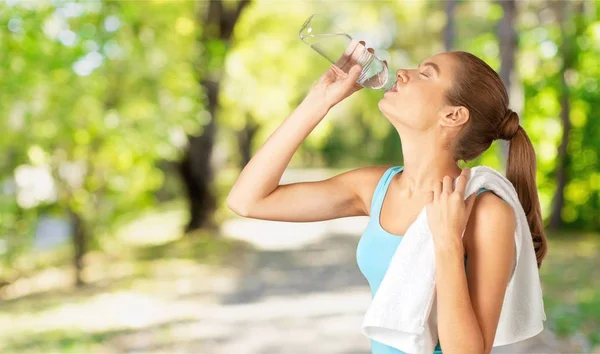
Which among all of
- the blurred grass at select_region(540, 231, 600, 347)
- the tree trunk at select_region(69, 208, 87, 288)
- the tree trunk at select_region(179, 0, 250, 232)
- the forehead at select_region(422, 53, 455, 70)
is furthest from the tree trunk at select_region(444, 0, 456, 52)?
the forehead at select_region(422, 53, 455, 70)

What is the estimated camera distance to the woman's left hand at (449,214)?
1.50 metres

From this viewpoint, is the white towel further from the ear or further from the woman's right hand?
the woman's right hand

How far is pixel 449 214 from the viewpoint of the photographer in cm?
150

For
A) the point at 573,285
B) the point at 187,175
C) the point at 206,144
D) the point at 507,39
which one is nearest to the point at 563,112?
the point at 507,39

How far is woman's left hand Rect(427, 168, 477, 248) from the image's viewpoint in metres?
1.50

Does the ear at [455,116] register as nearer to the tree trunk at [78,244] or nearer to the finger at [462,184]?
the finger at [462,184]

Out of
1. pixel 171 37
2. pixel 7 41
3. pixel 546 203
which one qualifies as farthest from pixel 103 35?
pixel 546 203

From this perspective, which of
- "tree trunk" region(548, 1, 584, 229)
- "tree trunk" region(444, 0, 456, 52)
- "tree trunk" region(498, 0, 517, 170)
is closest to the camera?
"tree trunk" region(498, 0, 517, 170)

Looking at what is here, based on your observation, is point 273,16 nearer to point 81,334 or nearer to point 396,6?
point 396,6

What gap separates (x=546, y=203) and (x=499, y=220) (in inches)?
498

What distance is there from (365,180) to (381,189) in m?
0.08

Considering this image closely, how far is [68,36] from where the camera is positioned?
331 inches

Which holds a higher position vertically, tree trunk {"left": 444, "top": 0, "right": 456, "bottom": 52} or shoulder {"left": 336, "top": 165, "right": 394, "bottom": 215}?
tree trunk {"left": 444, "top": 0, "right": 456, "bottom": 52}

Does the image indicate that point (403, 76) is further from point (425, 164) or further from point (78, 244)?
point (78, 244)
